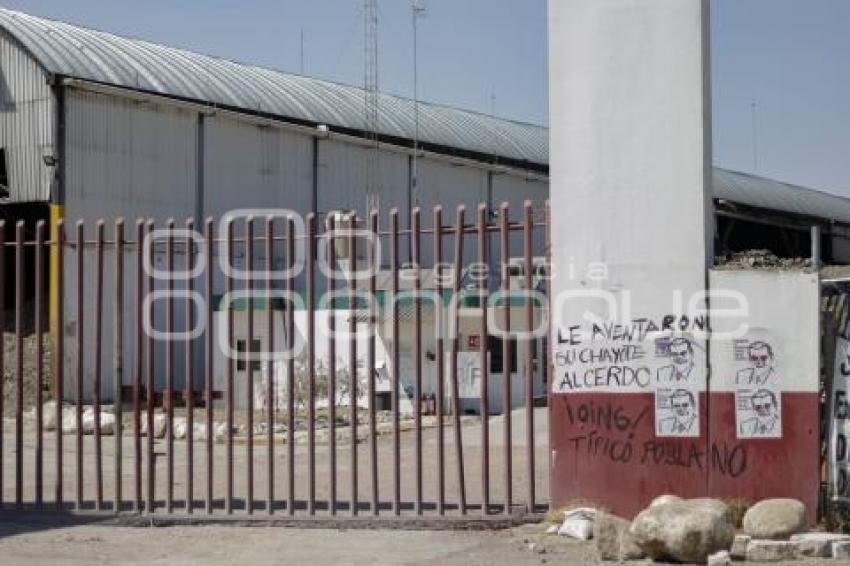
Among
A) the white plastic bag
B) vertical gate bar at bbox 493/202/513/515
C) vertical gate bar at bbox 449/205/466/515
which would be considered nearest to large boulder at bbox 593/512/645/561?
the white plastic bag

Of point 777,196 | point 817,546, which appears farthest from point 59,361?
point 777,196

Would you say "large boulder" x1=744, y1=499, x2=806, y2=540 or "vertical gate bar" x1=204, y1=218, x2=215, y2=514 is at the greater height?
"vertical gate bar" x1=204, y1=218, x2=215, y2=514

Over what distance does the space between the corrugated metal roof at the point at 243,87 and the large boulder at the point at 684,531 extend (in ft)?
79.6

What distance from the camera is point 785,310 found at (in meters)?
10.2

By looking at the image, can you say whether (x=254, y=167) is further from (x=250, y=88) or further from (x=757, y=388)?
(x=757, y=388)

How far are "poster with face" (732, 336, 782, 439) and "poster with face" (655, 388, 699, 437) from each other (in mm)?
357

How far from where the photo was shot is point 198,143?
32.8 meters

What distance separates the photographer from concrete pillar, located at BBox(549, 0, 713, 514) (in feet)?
33.9

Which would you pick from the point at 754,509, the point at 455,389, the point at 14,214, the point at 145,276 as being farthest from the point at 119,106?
the point at 754,509

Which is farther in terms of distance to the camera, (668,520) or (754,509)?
(754,509)

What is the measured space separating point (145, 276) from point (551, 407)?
424 cm

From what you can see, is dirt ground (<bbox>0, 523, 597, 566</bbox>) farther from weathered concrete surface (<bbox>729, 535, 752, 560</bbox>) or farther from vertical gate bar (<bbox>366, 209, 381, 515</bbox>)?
weathered concrete surface (<bbox>729, 535, 752, 560</bbox>)

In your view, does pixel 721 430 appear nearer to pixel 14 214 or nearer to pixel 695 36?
pixel 695 36

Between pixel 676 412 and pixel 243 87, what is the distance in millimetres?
29768
